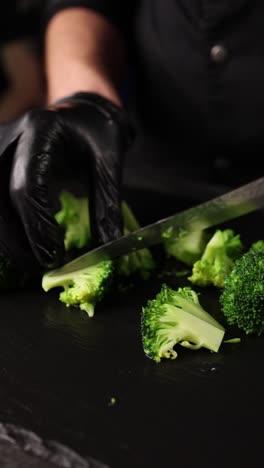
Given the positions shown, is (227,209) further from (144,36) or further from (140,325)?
(144,36)

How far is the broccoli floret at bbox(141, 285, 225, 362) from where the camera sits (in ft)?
4.77

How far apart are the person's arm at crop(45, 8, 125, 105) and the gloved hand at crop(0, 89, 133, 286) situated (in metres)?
0.64

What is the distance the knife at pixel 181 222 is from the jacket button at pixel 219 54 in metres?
0.79

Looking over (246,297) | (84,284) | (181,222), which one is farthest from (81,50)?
(246,297)

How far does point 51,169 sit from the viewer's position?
171cm

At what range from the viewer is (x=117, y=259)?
69.2 inches

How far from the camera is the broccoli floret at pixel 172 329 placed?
145 centimetres

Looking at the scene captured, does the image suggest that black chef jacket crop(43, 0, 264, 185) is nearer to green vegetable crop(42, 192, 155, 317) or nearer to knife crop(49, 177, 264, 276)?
green vegetable crop(42, 192, 155, 317)

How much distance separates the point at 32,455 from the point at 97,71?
1637 mm

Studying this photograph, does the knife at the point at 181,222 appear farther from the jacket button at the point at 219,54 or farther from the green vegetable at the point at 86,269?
the jacket button at the point at 219,54

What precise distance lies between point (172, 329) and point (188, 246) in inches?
14.7

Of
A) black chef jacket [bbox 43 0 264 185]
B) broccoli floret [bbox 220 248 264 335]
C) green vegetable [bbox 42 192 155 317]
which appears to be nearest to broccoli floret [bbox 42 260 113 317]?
green vegetable [bbox 42 192 155 317]

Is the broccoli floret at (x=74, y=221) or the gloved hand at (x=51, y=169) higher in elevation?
the gloved hand at (x=51, y=169)

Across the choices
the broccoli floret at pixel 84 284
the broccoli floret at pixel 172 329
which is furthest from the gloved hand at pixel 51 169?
the broccoli floret at pixel 172 329
